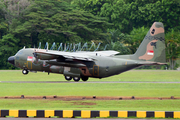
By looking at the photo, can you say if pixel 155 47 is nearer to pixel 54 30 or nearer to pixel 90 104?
pixel 90 104

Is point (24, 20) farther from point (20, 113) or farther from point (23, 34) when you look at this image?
point (20, 113)

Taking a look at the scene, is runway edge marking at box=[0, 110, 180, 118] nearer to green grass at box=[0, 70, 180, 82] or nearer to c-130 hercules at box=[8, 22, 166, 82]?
c-130 hercules at box=[8, 22, 166, 82]

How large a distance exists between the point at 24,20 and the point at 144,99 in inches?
2391

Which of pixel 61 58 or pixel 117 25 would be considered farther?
pixel 117 25

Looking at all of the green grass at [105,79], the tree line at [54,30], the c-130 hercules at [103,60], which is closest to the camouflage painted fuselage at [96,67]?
the c-130 hercules at [103,60]

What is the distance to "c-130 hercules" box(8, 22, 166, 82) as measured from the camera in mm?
36062

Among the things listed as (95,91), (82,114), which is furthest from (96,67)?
(82,114)

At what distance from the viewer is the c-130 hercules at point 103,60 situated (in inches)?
1420

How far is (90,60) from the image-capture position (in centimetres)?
3653

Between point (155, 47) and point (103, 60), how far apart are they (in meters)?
6.07

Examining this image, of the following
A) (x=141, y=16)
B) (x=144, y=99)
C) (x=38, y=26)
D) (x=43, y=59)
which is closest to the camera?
(x=144, y=99)

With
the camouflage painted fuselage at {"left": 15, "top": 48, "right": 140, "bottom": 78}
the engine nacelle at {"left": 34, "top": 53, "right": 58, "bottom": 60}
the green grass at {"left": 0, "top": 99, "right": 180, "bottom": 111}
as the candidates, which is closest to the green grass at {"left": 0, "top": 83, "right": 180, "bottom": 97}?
the green grass at {"left": 0, "top": 99, "right": 180, "bottom": 111}

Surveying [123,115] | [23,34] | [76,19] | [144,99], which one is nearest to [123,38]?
[76,19]

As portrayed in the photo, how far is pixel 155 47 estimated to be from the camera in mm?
36438
